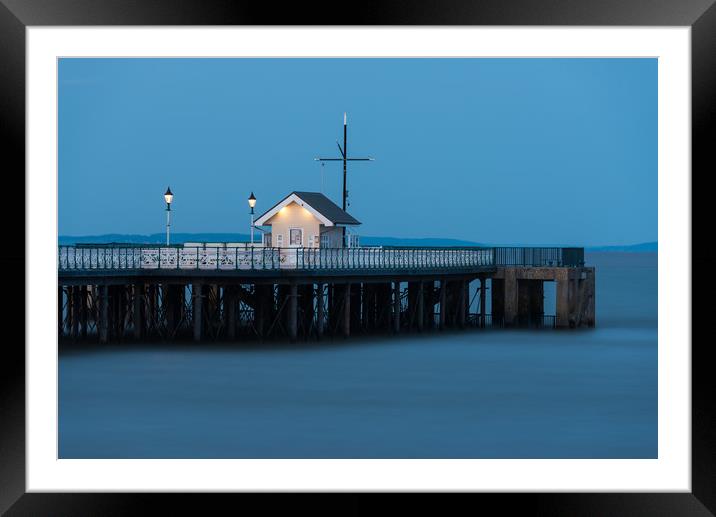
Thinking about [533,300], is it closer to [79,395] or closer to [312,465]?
[79,395]

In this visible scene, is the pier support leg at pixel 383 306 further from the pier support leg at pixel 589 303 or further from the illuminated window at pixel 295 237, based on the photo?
the pier support leg at pixel 589 303

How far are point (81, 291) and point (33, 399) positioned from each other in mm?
18422

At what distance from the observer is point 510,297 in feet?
94.3

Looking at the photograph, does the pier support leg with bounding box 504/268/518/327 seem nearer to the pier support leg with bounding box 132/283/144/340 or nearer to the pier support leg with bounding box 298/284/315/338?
the pier support leg with bounding box 298/284/315/338

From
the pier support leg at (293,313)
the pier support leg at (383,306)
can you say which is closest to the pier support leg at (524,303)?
the pier support leg at (383,306)

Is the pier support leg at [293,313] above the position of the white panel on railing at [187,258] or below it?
below

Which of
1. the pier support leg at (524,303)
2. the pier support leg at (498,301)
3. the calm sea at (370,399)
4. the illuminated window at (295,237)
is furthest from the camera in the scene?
the pier support leg at (498,301)

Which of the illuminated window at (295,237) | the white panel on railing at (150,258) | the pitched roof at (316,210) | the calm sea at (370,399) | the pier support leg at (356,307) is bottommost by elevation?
the calm sea at (370,399)

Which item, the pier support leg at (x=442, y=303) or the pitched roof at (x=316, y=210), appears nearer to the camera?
the pitched roof at (x=316, y=210)

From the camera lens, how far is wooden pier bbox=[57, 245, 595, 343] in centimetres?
2266

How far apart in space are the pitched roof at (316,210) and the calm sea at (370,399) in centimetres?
286

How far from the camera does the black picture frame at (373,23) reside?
6.19 m

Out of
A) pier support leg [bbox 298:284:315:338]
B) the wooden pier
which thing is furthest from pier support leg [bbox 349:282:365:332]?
pier support leg [bbox 298:284:315:338]

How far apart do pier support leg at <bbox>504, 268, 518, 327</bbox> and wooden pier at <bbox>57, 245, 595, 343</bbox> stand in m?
0.02
